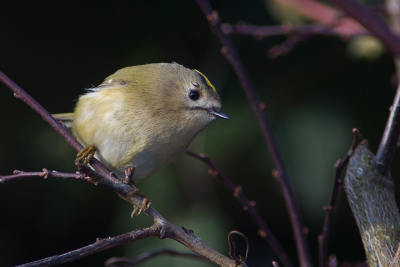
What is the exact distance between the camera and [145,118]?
1.69 metres

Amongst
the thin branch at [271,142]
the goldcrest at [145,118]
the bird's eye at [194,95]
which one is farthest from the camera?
the bird's eye at [194,95]

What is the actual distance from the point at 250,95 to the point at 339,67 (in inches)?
60.4

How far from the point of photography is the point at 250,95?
125 centimetres

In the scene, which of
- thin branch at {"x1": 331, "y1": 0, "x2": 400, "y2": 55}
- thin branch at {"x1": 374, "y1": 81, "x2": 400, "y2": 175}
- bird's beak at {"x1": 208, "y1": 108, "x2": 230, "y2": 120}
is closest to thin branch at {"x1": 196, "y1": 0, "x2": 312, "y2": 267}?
thin branch at {"x1": 374, "y1": 81, "x2": 400, "y2": 175}

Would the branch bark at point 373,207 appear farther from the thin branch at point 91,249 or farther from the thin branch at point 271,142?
the thin branch at point 91,249

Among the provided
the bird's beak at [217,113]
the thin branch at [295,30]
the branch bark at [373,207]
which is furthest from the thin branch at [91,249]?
the thin branch at [295,30]

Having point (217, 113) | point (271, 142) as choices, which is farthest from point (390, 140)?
point (217, 113)

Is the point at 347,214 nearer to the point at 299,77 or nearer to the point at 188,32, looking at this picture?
the point at 299,77

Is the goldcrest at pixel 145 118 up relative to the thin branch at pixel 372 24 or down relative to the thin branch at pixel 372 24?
down

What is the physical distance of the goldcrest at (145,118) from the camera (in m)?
1.68

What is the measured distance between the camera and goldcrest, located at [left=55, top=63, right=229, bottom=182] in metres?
1.68

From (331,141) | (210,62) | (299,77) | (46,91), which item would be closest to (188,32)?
(210,62)

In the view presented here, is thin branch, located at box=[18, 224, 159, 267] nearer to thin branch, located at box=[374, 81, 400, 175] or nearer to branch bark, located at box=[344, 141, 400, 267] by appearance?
branch bark, located at box=[344, 141, 400, 267]

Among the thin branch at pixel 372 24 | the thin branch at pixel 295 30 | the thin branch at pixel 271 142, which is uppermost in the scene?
the thin branch at pixel 295 30
